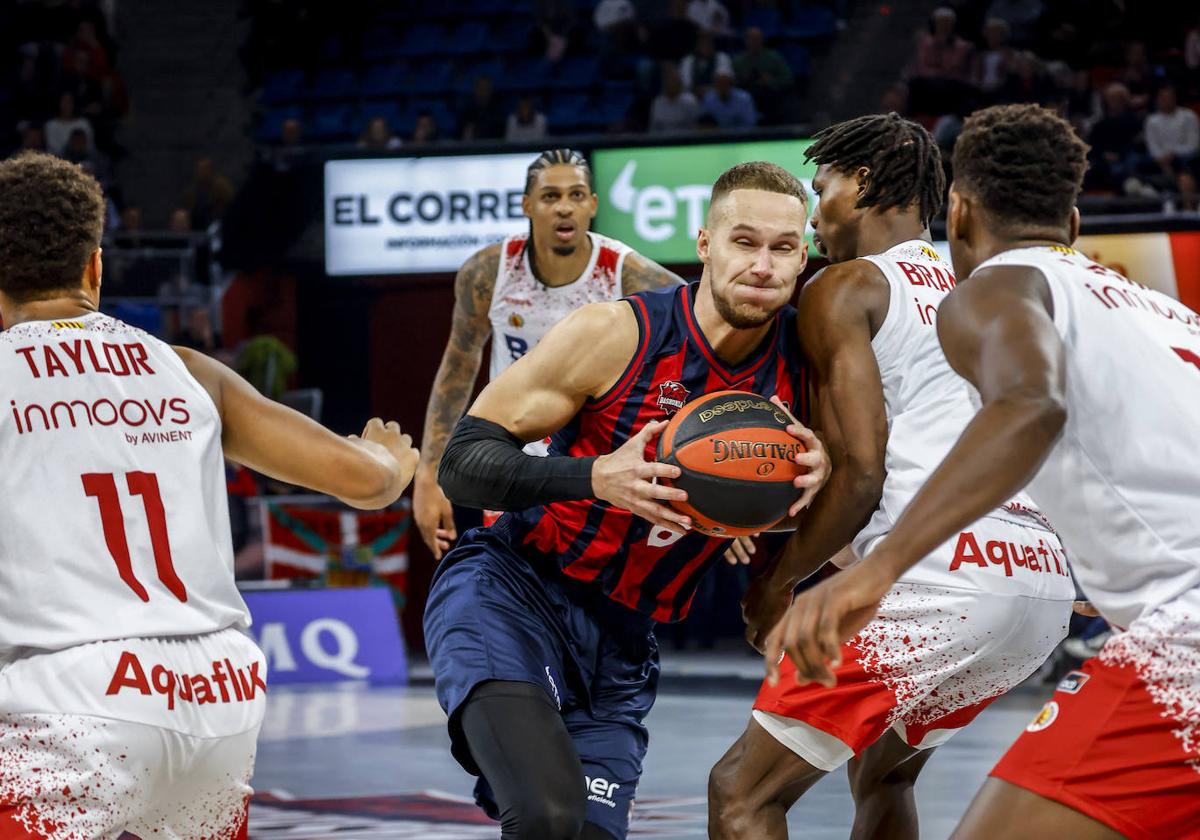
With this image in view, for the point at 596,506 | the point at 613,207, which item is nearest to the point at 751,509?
the point at 596,506

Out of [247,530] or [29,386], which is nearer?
[29,386]

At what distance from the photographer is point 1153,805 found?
2564 millimetres

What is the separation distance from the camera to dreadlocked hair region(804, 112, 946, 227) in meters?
4.11

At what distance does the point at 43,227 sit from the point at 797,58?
12.4 meters

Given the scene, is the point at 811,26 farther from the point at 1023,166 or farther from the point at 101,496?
the point at 101,496

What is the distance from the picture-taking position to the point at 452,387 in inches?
238

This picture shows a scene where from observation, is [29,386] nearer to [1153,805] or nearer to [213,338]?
[1153,805]

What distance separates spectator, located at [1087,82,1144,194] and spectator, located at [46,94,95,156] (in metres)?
9.67

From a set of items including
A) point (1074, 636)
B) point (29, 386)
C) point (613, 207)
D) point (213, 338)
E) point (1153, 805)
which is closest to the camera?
point (1153, 805)

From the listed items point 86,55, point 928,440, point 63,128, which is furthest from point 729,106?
point 928,440

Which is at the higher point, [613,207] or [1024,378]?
[1024,378]

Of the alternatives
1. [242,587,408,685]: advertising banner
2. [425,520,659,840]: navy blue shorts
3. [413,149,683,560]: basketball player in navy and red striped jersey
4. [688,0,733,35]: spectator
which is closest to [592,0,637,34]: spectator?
[688,0,733,35]: spectator

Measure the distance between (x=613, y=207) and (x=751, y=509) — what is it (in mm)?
8557

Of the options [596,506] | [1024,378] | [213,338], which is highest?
[1024,378]
